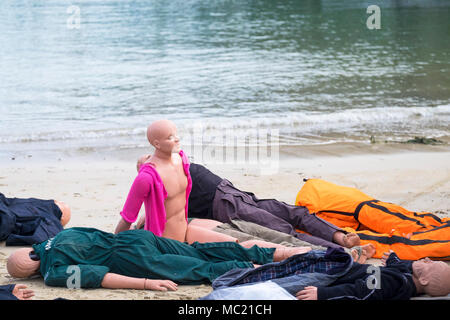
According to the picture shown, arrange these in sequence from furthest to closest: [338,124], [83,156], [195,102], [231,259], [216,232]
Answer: [195,102]
[338,124]
[83,156]
[216,232]
[231,259]

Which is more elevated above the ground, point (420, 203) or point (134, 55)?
point (134, 55)

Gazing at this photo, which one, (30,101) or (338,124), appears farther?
(30,101)

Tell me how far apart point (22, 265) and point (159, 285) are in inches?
41.1

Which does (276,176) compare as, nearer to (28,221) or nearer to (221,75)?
(28,221)

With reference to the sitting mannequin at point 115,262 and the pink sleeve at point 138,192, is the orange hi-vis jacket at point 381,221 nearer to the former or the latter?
the sitting mannequin at point 115,262

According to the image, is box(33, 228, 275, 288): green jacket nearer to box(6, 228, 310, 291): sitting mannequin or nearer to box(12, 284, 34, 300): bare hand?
box(6, 228, 310, 291): sitting mannequin

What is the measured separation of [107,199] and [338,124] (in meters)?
6.25

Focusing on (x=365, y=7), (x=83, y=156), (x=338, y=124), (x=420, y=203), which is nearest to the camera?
(x=420, y=203)

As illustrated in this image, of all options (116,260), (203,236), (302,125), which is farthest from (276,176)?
(302,125)

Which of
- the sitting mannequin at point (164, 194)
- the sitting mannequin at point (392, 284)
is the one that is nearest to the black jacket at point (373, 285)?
the sitting mannequin at point (392, 284)

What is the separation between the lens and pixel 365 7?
33.0 metres

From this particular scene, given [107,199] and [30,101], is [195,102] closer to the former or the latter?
[30,101]

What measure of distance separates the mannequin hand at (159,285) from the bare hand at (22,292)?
807 mm
